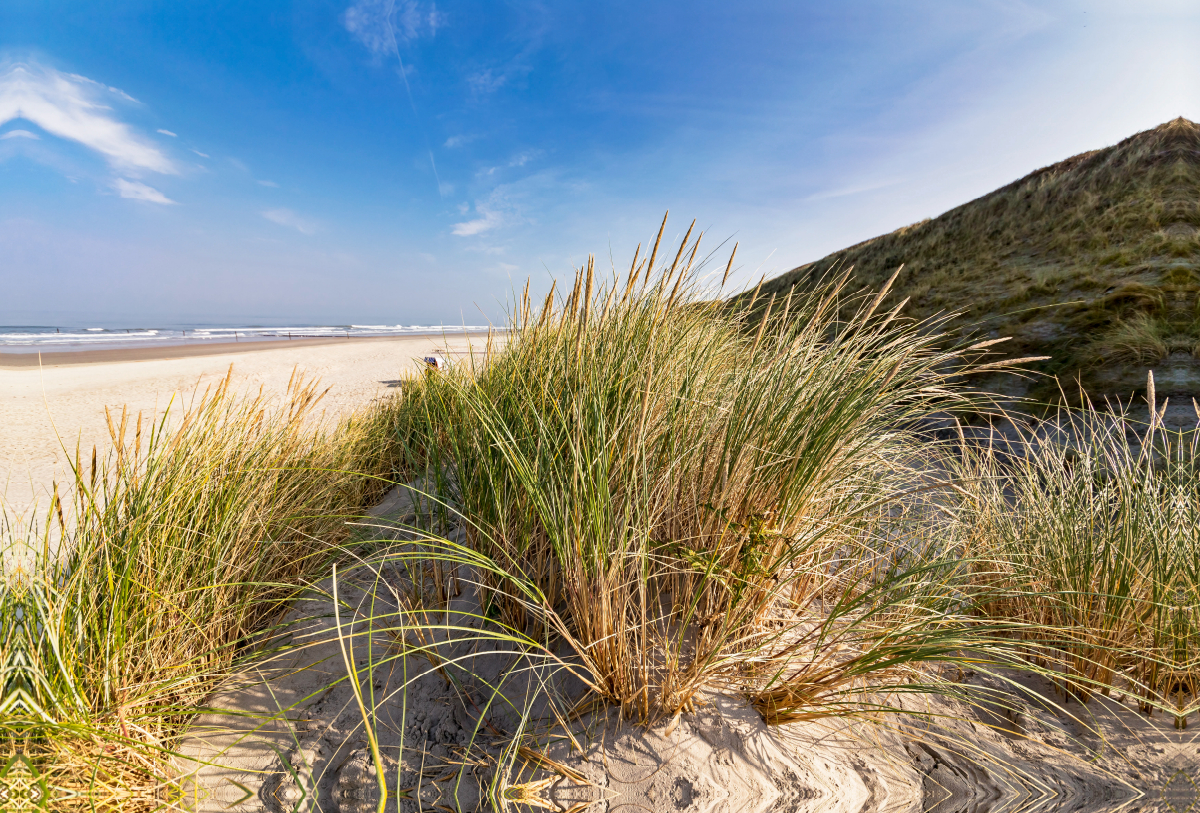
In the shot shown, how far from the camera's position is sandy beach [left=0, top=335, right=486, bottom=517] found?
158 inches

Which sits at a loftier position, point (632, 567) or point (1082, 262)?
point (1082, 262)

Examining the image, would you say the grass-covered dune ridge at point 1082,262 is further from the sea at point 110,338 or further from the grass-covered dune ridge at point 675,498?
the sea at point 110,338

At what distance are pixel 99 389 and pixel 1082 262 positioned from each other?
18.8 m

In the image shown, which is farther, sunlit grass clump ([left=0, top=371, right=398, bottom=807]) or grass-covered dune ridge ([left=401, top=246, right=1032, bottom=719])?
grass-covered dune ridge ([left=401, top=246, right=1032, bottom=719])

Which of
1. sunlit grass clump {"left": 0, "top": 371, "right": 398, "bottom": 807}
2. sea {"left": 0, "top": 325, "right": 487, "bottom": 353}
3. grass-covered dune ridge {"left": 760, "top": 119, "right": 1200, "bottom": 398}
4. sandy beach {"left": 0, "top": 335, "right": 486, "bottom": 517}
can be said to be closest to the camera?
sunlit grass clump {"left": 0, "top": 371, "right": 398, "bottom": 807}

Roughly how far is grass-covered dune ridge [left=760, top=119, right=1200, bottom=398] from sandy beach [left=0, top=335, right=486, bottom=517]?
625cm

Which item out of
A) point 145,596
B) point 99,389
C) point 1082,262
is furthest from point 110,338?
point 1082,262

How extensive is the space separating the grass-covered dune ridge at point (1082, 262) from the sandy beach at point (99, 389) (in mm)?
6253

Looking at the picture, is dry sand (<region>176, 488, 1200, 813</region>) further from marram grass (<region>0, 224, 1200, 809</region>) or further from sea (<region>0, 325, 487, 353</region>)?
sea (<region>0, 325, 487, 353</region>)

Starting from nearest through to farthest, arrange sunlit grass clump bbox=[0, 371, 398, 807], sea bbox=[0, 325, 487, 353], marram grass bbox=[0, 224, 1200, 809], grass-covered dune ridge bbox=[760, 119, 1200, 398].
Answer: sunlit grass clump bbox=[0, 371, 398, 807]
marram grass bbox=[0, 224, 1200, 809]
grass-covered dune ridge bbox=[760, 119, 1200, 398]
sea bbox=[0, 325, 487, 353]

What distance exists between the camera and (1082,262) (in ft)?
28.7

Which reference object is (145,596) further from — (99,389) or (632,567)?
(99,389)

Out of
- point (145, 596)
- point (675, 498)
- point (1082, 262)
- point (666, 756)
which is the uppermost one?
point (1082, 262)

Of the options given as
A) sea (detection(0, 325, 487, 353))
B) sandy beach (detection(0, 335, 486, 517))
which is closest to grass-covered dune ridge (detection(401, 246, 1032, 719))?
sandy beach (detection(0, 335, 486, 517))
